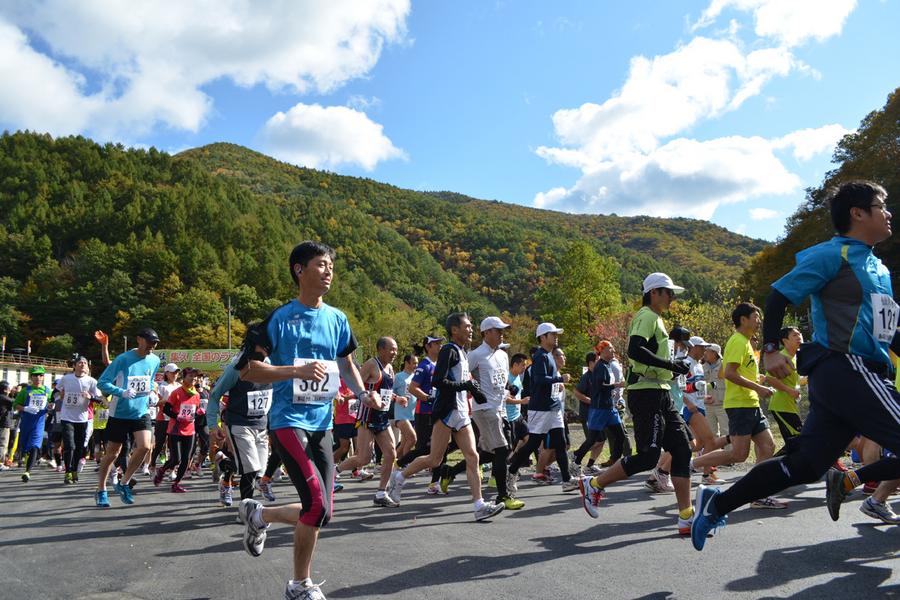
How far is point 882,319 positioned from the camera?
12.3 feet

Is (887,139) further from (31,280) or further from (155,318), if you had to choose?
(31,280)

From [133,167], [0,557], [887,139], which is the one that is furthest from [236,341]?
[0,557]

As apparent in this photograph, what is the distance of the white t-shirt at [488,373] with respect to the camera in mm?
7448

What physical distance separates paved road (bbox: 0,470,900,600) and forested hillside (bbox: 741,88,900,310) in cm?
3236

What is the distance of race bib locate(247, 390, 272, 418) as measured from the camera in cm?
706

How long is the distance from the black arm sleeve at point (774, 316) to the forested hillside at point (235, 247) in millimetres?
52184

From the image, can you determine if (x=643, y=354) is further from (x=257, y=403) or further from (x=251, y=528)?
(x=257, y=403)

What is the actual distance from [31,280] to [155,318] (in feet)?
73.7

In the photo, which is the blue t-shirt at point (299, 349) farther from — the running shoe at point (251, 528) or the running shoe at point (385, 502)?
the running shoe at point (385, 502)

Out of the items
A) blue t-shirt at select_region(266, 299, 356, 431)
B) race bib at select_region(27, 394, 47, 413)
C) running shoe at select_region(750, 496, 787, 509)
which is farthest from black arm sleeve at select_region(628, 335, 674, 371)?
race bib at select_region(27, 394, 47, 413)

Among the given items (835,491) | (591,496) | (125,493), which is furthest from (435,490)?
(835,491)

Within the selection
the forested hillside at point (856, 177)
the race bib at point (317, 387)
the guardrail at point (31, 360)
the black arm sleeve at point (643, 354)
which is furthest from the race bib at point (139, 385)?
the guardrail at point (31, 360)

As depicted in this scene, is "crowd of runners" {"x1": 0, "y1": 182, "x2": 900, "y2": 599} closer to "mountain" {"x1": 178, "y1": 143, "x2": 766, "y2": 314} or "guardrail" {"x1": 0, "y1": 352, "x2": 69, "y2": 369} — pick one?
"guardrail" {"x1": 0, "y1": 352, "x2": 69, "y2": 369}

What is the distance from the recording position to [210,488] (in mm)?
10797
